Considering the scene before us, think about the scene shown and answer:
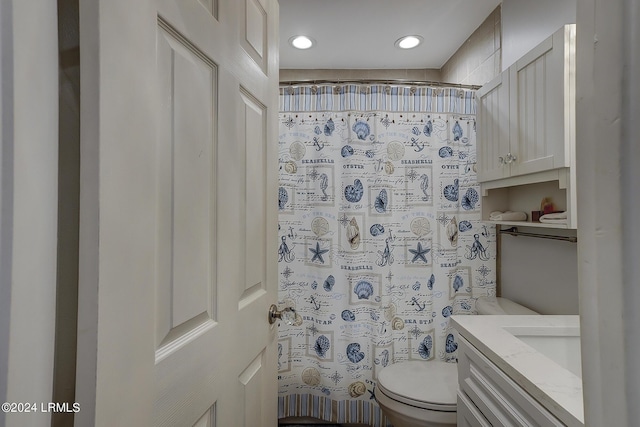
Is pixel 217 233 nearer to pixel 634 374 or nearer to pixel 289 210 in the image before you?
pixel 634 374

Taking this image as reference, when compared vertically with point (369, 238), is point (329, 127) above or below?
above

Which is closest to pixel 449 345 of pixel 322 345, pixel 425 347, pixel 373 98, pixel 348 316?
pixel 425 347

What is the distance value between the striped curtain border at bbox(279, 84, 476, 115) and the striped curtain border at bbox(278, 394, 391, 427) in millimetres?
1667

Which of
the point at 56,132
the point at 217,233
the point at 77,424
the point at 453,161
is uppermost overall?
the point at 453,161

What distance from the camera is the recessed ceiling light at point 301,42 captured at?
90.9 inches

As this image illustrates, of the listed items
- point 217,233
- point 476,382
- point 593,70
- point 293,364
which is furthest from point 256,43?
point 293,364

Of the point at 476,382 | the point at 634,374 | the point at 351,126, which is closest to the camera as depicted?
the point at 634,374

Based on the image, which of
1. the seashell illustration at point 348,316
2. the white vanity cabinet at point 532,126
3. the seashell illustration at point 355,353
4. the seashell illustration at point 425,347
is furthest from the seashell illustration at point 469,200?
the seashell illustration at point 355,353

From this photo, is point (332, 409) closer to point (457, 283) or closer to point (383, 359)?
point (383, 359)

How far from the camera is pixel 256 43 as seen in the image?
3.19 ft

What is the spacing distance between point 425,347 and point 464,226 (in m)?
0.73

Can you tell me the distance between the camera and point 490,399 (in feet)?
3.35

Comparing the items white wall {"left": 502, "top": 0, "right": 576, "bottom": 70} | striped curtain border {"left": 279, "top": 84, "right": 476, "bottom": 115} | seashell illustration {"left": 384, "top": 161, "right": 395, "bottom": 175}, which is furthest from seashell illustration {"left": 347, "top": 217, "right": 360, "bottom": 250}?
white wall {"left": 502, "top": 0, "right": 576, "bottom": 70}

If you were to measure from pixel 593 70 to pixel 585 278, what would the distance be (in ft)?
0.70
